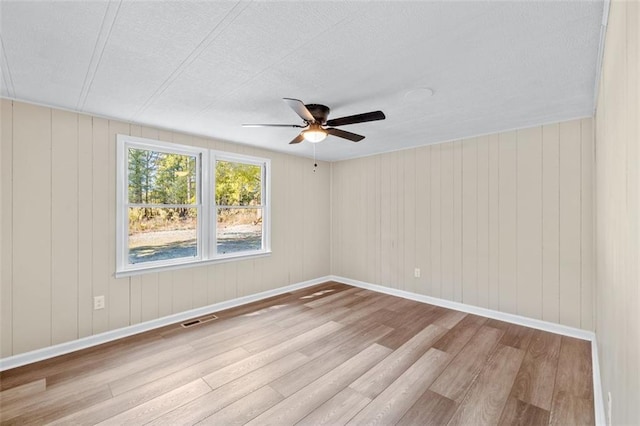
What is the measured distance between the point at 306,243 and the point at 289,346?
2406 millimetres

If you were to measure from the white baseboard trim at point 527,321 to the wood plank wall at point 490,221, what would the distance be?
0.07m

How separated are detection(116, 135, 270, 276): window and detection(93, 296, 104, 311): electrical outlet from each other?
0.32 metres

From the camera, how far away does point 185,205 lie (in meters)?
3.68

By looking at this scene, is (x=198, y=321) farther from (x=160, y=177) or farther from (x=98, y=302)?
(x=160, y=177)

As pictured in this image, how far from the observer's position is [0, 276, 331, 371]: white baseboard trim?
2.57 metres

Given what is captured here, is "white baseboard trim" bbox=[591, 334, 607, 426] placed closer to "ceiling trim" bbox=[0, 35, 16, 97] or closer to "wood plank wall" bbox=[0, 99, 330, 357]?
"wood plank wall" bbox=[0, 99, 330, 357]

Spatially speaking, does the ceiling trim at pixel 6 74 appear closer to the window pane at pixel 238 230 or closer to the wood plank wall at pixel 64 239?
the wood plank wall at pixel 64 239

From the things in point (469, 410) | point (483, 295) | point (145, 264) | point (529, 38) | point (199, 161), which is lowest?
point (469, 410)

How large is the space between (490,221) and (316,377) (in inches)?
113

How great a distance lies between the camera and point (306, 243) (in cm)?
518

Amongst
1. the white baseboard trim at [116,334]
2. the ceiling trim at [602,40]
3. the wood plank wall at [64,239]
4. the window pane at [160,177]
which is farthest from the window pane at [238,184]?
the ceiling trim at [602,40]

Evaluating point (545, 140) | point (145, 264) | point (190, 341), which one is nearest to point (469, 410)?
point (190, 341)

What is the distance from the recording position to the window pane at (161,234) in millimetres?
3320

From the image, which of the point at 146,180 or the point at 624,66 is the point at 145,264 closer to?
the point at 146,180
